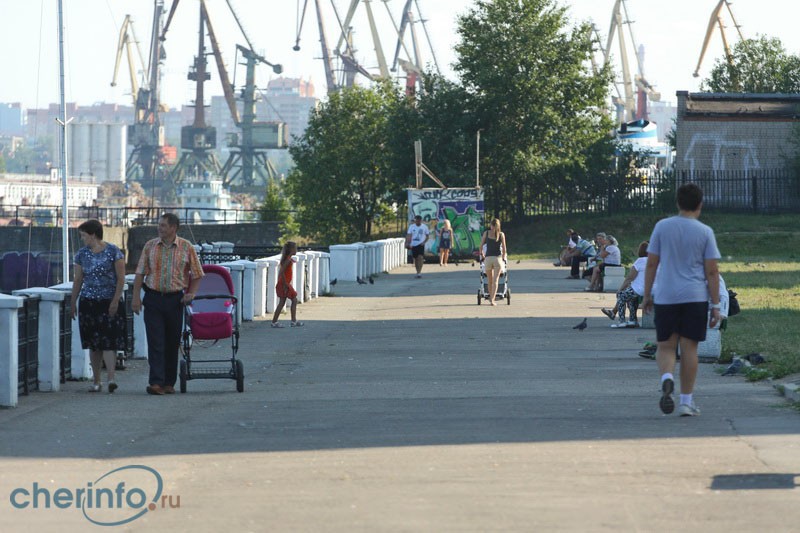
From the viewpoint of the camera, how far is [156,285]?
12438mm

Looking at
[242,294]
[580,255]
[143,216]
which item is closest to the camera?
[242,294]

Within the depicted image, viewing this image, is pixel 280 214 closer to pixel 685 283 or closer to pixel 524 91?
pixel 524 91

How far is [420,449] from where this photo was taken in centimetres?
881

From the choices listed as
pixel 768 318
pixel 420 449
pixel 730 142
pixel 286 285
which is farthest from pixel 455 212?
pixel 420 449

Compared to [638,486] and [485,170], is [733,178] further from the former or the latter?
[638,486]

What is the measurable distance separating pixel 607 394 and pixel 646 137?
103 meters

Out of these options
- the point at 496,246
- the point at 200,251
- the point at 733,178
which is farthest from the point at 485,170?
the point at 496,246

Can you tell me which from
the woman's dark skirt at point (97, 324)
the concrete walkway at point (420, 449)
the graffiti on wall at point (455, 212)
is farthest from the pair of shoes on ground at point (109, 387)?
the graffiti on wall at point (455, 212)

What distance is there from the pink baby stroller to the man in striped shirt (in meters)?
0.17

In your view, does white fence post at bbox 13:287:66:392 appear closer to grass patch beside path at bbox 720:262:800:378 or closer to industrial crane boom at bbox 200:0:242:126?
grass patch beside path at bbox 720:262:800:378

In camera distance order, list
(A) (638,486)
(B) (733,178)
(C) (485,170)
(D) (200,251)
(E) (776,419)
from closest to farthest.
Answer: (A) (638,486), (E) (776,419), (D) (200,251), (B) (733,178), (C) (485,170)

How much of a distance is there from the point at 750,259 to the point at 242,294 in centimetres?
2247

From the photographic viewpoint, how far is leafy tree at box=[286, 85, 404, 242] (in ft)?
218

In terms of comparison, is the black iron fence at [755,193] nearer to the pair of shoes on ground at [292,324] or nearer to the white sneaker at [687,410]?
the pair of shoes on ground at [292,324]
